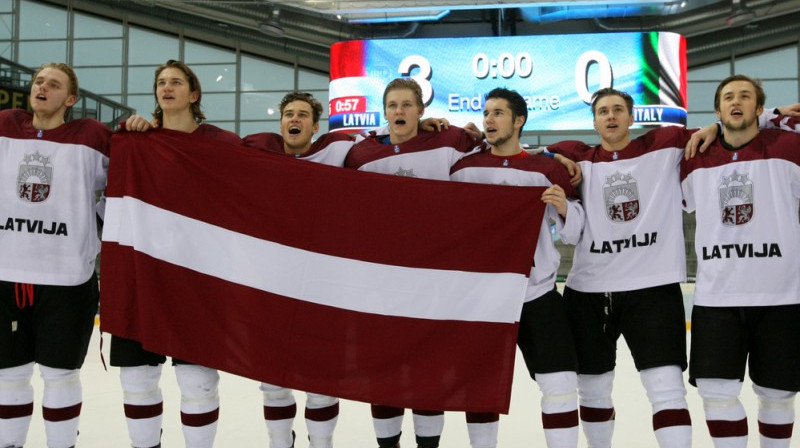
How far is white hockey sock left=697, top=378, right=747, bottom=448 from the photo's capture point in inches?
114

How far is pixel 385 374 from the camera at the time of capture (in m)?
3.11

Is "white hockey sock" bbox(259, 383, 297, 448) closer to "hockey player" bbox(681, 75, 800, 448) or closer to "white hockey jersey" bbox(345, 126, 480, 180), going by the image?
"white hockey jersey" bbox(345, 126, 480, 180)

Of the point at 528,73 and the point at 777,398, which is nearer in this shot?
the point at 777,398

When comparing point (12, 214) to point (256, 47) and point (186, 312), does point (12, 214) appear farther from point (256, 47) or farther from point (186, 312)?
point (256, 47)

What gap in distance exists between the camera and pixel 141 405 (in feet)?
9.93

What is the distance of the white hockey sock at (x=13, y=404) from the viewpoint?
3.05 m

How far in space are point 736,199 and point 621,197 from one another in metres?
0.45

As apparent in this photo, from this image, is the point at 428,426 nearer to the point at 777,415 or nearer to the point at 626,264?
the point at 626,264

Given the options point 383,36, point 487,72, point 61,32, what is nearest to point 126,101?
point 61,32

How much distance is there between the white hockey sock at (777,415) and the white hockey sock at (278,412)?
2055 millimetres

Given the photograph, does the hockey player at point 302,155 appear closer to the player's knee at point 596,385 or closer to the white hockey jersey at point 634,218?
the white hockey jersey at point 634,218

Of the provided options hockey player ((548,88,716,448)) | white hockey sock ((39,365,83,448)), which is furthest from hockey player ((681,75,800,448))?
white hockey sock ((39,365,83,448))

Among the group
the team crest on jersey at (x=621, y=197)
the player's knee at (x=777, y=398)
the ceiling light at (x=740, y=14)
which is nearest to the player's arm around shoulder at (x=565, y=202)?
the team crest on jersey at (x=621, y=197)

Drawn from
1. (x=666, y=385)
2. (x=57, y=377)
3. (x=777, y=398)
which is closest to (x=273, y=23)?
(x=57, y=377)
